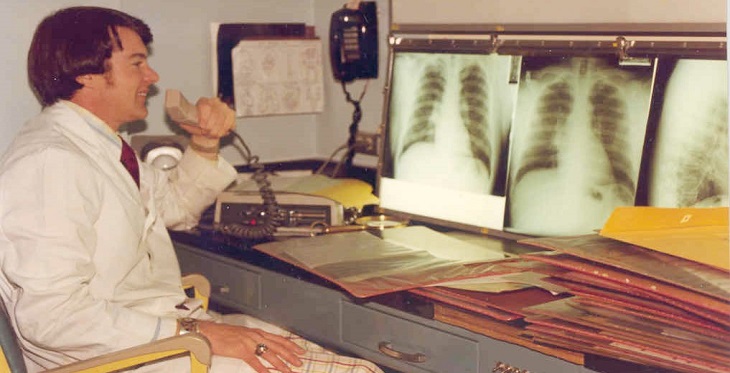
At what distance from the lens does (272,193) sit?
221 centimetres

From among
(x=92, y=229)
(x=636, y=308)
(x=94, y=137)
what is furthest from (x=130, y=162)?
(x=636, y=308)

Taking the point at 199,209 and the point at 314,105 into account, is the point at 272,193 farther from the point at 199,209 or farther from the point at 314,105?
the point at 314,105

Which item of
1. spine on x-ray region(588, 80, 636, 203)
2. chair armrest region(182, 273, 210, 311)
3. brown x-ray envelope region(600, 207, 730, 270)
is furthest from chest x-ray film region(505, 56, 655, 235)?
chair armrest region(182, 273, 210, 311)

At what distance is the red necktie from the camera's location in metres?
1.95

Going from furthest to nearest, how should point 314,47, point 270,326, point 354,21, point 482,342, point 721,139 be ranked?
1. point 314,47
2. point 354,21
3. point 270,326
4. point 721,139
5. point 482,342

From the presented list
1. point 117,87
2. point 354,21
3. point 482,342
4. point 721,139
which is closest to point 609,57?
point 721,139

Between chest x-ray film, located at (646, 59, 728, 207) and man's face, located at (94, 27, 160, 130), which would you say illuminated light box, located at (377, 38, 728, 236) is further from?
man's face, located at (94, 27, 160, 130)

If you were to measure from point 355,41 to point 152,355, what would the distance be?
1.12 meters

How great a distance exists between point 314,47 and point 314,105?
6.7 inches

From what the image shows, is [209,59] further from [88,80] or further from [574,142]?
[574,142]

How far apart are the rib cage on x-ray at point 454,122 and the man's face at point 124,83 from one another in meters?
0.62

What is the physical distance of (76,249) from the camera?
1.69 metres

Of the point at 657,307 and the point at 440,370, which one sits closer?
the point at 657,307

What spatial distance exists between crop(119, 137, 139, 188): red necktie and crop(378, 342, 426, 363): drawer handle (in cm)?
65
